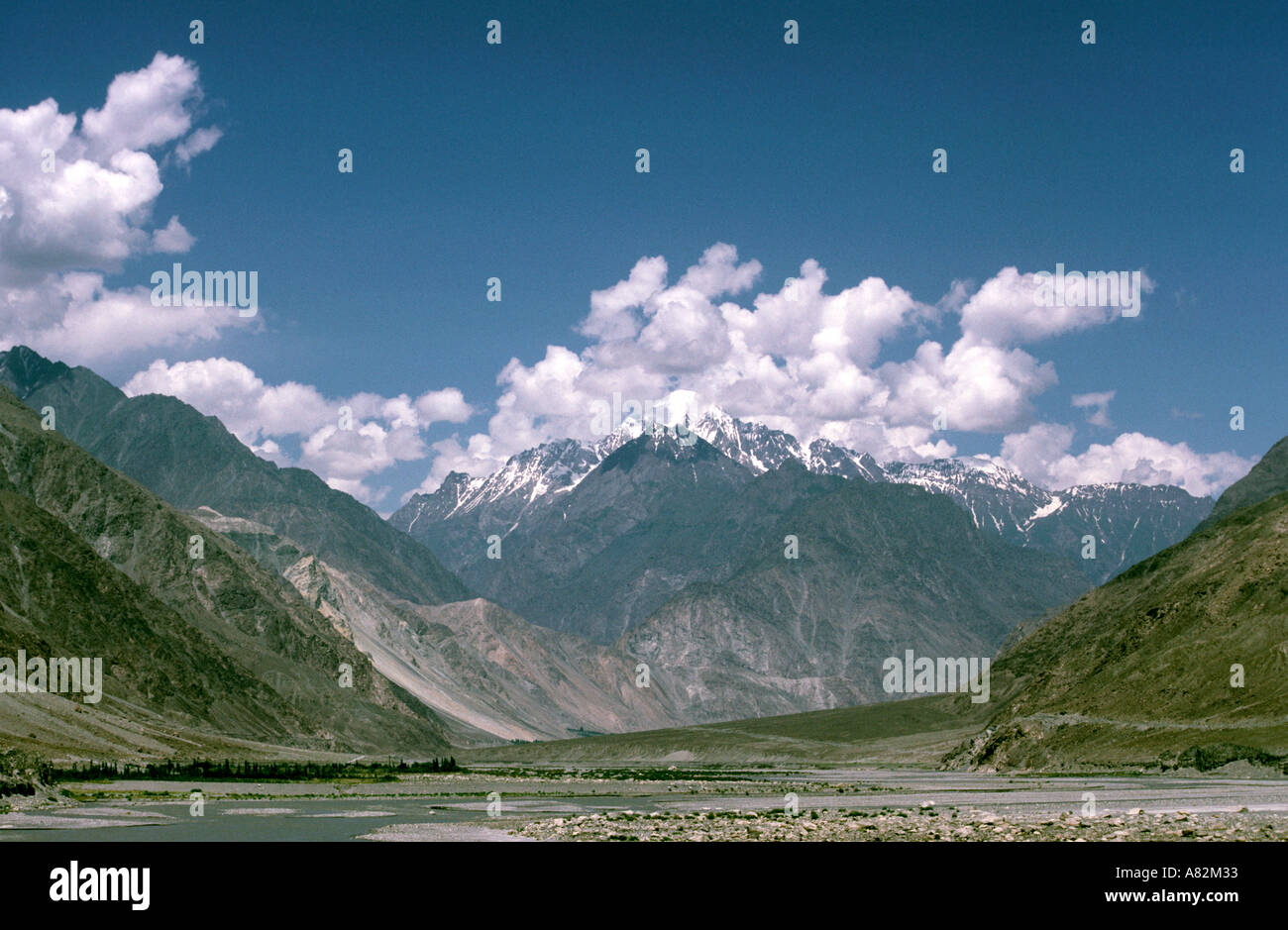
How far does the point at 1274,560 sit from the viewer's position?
587 feet

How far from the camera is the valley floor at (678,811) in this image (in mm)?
67125

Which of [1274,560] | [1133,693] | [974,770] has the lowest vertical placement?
[974,770]

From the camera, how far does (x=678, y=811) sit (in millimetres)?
93750

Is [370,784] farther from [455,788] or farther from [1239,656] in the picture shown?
[1239,656]

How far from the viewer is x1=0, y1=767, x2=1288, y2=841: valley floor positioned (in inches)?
2643
